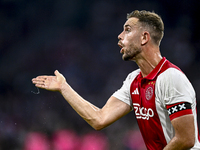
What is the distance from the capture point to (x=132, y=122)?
19.5ft

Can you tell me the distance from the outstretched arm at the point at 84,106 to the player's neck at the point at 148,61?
37 cm

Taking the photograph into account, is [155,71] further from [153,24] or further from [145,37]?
[153,24]

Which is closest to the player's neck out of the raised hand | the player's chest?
the player's chest

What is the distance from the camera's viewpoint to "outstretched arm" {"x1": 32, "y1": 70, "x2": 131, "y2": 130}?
2.07 meters

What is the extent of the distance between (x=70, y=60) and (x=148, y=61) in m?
4.50

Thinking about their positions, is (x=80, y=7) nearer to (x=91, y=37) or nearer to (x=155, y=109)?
(x=91, y=37)

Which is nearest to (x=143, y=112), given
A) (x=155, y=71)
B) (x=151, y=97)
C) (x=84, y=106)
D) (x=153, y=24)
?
(x=151, y=97)

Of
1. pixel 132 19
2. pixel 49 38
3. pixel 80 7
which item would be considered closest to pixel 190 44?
pixel 80 7

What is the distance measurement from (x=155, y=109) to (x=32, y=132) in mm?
4739

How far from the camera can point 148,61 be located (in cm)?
201

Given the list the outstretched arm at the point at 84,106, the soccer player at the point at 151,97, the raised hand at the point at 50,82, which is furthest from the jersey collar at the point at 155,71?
the raised hand at the point at 50,82

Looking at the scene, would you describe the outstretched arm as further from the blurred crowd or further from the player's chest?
the blurred crowd

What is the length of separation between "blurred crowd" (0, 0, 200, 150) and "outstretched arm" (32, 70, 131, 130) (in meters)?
3.88

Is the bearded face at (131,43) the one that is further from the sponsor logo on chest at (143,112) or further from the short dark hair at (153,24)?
the sponsor logo on chest at (143,112)
